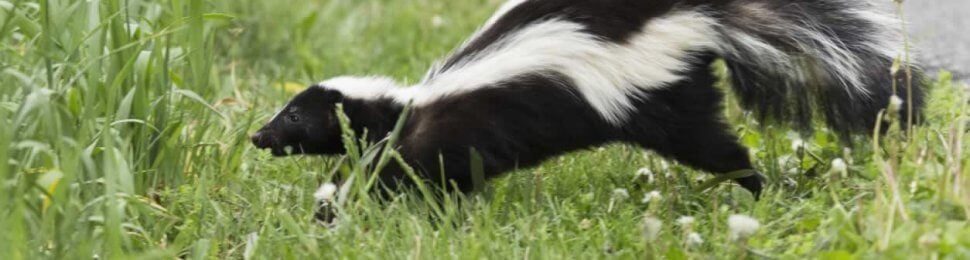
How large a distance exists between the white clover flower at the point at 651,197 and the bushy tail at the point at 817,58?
428mm

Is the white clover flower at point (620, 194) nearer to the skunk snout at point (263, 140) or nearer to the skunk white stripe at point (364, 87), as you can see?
the skunk white stripe at point (364, 87)

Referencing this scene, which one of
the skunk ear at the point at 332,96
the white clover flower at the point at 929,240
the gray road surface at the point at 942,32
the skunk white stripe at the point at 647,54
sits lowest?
the gray road surface at the point at 942,32

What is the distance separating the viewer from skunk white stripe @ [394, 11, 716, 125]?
4.57 metres

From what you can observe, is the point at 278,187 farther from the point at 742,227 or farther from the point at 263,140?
the point at 742,227

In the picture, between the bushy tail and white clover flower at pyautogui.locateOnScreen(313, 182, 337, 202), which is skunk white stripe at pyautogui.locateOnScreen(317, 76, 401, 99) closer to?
white clover flower at pyautogui.locateOnScreen(313, 182, 337, 202)

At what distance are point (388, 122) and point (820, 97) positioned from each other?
4.05 feet

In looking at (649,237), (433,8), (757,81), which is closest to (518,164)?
(757,81)

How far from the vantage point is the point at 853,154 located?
4984mm

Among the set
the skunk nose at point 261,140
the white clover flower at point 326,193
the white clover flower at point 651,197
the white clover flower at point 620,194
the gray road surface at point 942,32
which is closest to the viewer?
the white clover flower at point 651,197

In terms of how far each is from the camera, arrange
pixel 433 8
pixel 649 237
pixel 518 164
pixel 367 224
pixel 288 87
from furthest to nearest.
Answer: pixel 433 8, pixel 288 87, pixel 518 164, pixel 367 224, pixel 649 237

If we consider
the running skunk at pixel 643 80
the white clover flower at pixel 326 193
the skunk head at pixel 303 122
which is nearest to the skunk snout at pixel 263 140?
the skunk head at pixel 303 122

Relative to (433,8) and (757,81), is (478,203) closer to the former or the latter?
(757,81)

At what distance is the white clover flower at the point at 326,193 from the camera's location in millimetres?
4359

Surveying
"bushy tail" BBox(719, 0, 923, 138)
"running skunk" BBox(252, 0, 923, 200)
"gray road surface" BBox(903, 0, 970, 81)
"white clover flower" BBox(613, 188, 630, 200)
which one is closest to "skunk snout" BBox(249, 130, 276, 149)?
"running skunk" BBox(252, 0, 923, 200)
